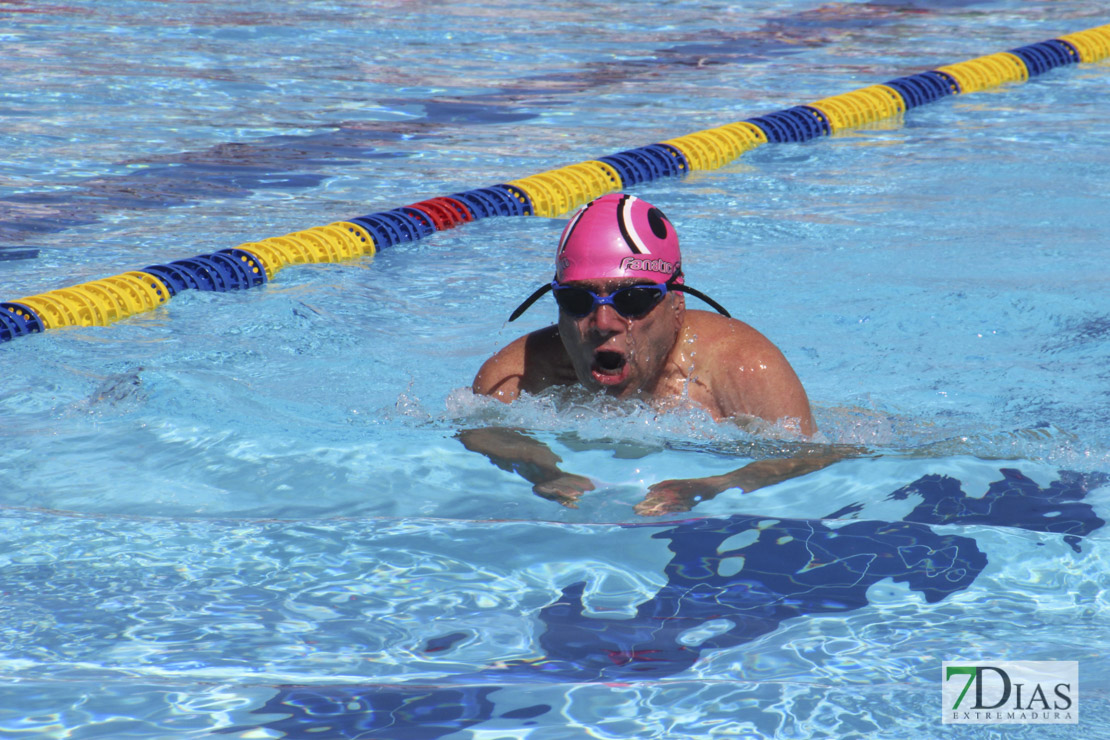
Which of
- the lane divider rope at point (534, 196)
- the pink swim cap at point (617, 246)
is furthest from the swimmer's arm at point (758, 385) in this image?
the lane divider rope at point (534, 196)

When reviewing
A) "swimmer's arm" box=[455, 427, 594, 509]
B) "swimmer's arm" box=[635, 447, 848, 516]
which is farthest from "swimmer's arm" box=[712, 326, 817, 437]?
"swimmer's arm" box=[455, 427, 594, 509]

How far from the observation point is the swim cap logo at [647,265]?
3.53 metres

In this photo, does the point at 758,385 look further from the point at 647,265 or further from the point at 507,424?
the point at 507,424

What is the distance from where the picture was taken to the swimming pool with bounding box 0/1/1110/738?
258cm

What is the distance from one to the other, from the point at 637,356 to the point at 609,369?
0.27 feet

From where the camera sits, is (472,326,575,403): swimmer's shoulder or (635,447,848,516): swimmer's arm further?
(472,326,575,403): swimmer's shoulder

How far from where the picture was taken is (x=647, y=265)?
140 inches

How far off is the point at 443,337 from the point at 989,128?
15.8 ft

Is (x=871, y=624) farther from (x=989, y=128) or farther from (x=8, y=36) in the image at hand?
(x=8, y=36)

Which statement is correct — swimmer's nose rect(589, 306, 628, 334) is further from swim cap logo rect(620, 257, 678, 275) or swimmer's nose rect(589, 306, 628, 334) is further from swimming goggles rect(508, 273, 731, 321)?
swim cap logo rect(620, 257, 678, 275)

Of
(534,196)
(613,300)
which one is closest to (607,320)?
(613,300)

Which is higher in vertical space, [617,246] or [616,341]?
[617,246]

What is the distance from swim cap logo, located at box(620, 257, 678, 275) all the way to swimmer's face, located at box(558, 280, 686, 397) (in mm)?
39

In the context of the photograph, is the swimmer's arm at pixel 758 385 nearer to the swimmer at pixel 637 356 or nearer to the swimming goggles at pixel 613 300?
the swimmer at pixel 637 356
